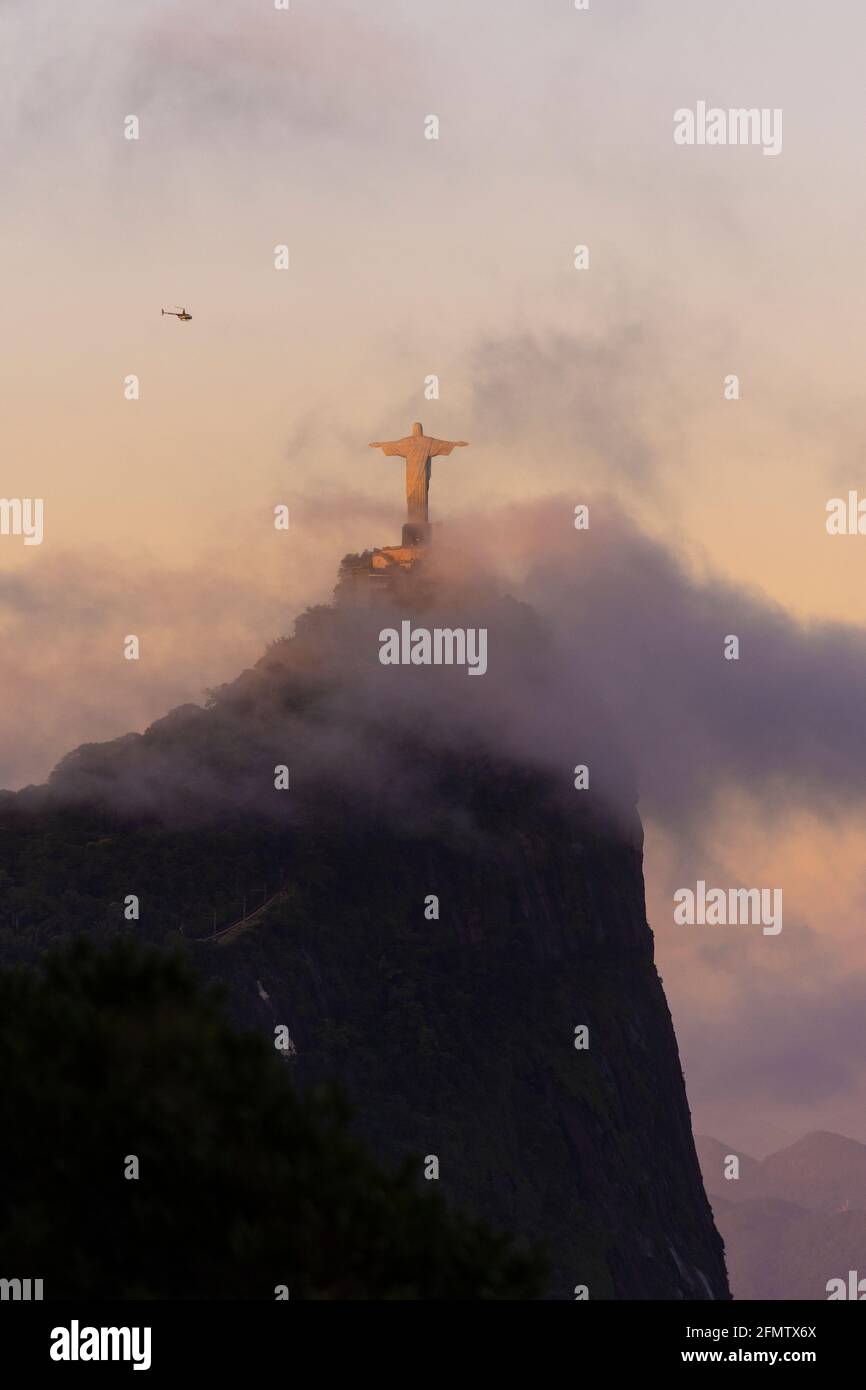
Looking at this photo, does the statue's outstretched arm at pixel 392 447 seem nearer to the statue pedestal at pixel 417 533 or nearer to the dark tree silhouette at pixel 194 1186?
the statue pedestal at pixel 417 533

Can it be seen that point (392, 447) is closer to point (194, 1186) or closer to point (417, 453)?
point (417, 453)

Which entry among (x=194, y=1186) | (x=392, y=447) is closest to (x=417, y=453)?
(x=392, y=447)

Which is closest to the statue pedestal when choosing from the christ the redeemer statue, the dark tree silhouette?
the christ the redeemer statue

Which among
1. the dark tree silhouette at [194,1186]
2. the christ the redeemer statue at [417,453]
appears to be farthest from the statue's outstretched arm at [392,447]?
the dark tree silhouette at [194,1186]

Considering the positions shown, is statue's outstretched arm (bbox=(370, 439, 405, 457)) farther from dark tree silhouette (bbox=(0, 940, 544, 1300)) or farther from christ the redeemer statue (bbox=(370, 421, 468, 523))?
dark tree silhouette (bbox=(0, 940, 544, 1300))
